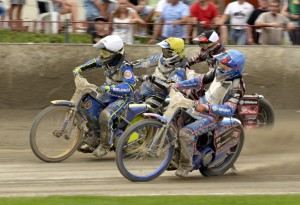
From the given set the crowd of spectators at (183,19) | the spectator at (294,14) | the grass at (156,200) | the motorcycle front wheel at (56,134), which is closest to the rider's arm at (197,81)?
the motorcycle front wheel at (56,134)

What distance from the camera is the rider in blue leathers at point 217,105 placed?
1011cm

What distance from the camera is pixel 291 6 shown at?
16.8 metres

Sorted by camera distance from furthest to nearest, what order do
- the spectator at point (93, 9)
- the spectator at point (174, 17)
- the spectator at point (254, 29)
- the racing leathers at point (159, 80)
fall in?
the spectator at point (93, 9) < the spectator at point (254, 29) < the spectator at point (174, 17) < the racing leathers at point (159, 80)

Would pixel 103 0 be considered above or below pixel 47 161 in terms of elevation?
above

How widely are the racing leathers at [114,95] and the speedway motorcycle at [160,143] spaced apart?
60.8 inches

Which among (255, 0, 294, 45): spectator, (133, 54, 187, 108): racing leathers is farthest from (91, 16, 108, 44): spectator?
(133, 54, 187, 108): racing leathers

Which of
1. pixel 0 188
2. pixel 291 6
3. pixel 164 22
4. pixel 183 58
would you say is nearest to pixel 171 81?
pixel 183 58

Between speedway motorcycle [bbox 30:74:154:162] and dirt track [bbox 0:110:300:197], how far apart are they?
219mm

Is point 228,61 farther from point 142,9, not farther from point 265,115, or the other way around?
point 142,9

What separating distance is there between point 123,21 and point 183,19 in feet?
3.84

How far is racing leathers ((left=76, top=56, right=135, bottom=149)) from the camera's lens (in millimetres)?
11641

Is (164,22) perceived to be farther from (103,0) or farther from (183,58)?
(183,58)

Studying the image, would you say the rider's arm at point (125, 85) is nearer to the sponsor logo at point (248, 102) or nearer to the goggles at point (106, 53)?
the goggles at point (106, 53)

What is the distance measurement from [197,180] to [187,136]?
28.9 inches
